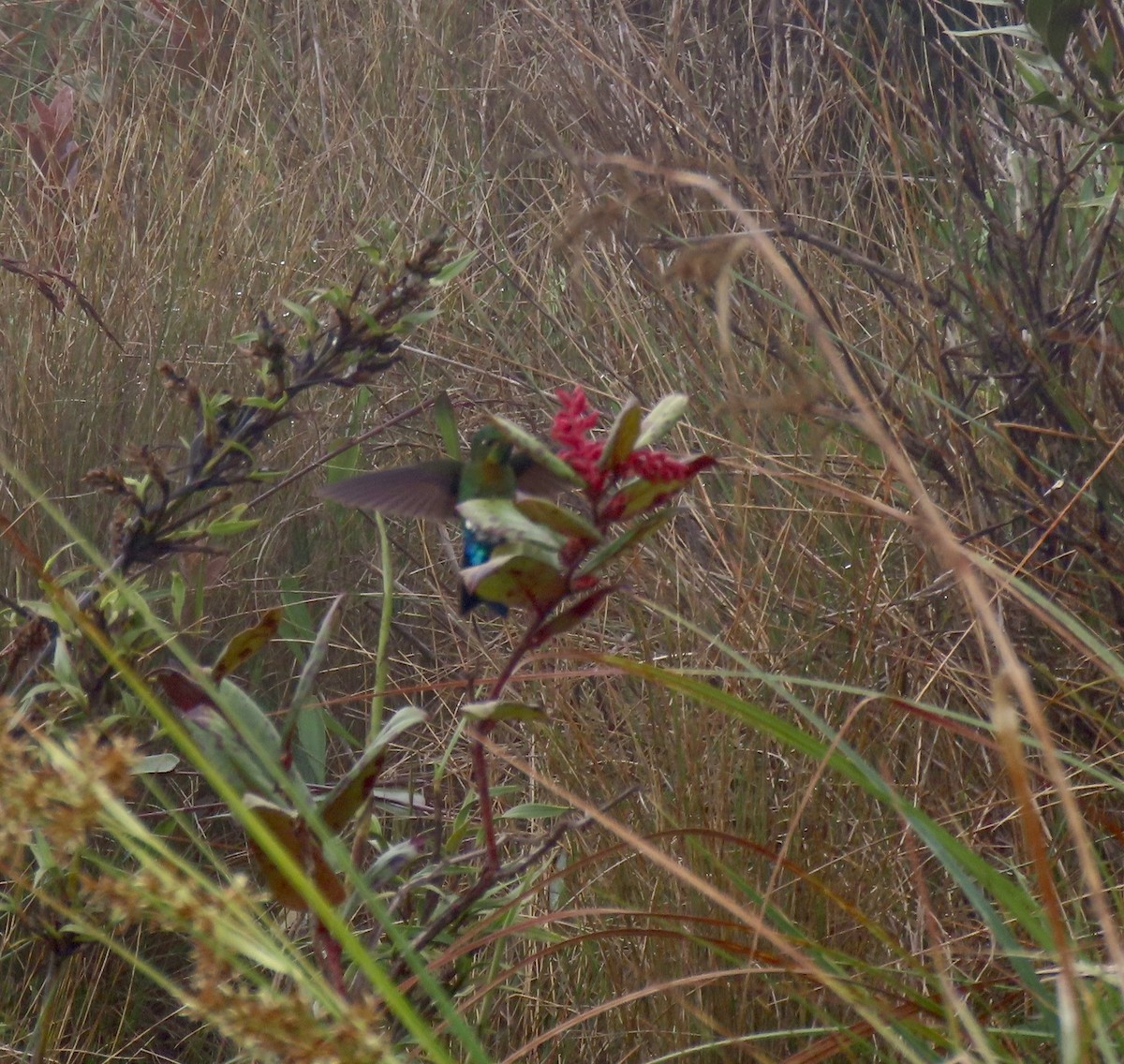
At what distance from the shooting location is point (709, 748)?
1.34 meters

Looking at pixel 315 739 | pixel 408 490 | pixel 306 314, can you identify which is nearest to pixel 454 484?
pixel 408 490

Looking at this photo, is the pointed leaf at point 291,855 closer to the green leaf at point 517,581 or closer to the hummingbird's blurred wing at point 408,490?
the green leaf at point 517,581

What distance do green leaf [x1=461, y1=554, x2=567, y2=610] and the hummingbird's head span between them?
1.31 ft

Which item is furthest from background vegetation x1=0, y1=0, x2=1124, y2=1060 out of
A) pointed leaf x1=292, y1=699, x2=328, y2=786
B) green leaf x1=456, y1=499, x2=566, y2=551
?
green leaf x1=456, y1=499, x2=566, y2=551

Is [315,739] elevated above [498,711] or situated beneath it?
situated beneath

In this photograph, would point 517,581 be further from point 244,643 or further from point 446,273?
point 446,273

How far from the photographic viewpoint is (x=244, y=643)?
814mm

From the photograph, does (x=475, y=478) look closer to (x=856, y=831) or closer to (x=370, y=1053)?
(x=856, y=831)

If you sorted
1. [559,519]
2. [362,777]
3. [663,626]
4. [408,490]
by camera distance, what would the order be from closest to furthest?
1. [559,519]
2. [362,777]
3. [408,490]
4. [663,626]

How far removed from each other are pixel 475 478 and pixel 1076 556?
0.76 metres

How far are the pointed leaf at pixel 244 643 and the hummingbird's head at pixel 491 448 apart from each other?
1.17ft

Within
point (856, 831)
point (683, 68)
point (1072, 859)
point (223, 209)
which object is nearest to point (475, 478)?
point (856, 831)

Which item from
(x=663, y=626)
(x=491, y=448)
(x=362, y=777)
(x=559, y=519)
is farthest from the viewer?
(x=663, y=626)

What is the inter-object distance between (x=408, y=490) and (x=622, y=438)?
0.63 metres
